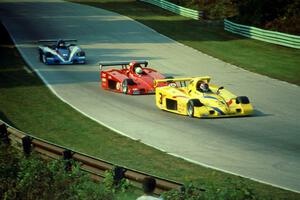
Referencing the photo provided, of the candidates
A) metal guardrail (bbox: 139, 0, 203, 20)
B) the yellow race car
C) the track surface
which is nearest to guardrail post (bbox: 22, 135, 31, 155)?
the track surface

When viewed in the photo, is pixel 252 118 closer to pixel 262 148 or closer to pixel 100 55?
pixel 262 148

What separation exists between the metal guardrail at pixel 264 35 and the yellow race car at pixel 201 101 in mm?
19557

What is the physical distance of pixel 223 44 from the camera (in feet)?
155

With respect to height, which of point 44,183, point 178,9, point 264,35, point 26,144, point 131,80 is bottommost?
point 178,9

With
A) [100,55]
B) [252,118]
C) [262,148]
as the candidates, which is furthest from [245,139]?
[100,55]

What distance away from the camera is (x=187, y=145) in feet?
70.3

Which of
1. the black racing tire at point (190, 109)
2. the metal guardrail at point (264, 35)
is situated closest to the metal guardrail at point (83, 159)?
the black racing tire at point (190, 109)

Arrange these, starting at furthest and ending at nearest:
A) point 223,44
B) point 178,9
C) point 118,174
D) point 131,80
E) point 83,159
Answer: point 178,9 < point 223,44 < point 131,80 < point 83,159 < point 118,174

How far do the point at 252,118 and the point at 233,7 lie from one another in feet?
129

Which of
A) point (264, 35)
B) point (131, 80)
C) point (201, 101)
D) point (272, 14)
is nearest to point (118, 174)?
point (201, 101)

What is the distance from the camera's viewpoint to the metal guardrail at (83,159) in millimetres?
13766

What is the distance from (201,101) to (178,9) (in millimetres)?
39120

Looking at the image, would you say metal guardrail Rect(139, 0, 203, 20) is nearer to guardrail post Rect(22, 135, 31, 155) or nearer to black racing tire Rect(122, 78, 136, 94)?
black racing tire Rect(122, 78, 136, 94)

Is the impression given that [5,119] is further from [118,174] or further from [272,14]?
[272,14]
